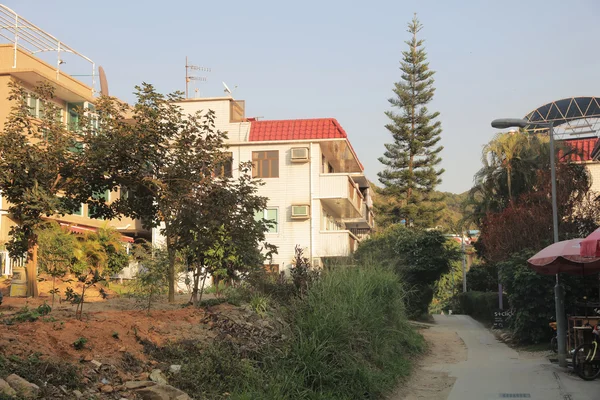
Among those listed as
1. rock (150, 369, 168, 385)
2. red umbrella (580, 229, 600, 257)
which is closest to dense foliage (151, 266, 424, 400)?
rock (150, 369, 168, 385)

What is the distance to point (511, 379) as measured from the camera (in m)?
13.4

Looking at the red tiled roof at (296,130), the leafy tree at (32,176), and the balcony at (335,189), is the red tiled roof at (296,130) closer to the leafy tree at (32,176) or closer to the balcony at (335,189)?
the balcony at (335,189)

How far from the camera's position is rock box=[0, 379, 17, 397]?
5.59 meters

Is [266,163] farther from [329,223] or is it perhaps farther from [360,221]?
[360,221]

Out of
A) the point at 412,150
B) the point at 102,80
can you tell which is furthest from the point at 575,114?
the point at 102,80

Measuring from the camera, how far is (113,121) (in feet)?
41.2

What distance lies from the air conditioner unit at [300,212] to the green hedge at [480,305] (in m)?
9.93

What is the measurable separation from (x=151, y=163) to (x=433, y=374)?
24.7 ft

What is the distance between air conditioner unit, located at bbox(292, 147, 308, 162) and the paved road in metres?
17.9

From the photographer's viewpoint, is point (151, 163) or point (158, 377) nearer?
point (158, 377)

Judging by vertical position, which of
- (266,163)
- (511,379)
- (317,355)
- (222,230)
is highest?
(266,163)

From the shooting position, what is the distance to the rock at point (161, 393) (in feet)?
23.3

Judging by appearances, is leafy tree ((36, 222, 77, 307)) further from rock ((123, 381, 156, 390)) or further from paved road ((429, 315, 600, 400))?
paved road ((429, 315, 600, 400))

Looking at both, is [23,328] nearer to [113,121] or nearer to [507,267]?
[113,121]
